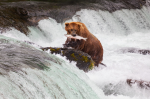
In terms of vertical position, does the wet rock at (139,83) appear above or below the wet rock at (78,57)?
below

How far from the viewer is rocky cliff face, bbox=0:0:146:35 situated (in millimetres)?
7067

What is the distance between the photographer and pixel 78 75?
3301 millimetres

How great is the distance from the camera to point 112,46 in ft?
27.5

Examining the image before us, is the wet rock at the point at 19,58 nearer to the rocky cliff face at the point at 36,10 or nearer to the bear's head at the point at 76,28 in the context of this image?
the bear's head at the point at 76,28

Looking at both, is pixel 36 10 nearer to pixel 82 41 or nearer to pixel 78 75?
A: pixel 82 41

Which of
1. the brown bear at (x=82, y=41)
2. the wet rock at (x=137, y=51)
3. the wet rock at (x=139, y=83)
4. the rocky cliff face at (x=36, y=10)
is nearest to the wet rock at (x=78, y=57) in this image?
the brown bear at (x=82, y=41)

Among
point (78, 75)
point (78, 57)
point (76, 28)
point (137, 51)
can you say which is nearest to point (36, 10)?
point (76, 28)

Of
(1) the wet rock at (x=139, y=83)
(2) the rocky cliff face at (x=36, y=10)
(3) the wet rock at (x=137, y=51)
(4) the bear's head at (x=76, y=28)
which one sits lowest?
(1) the wet rock at (x=139, y=83)

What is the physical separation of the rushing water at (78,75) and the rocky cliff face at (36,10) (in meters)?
0.30

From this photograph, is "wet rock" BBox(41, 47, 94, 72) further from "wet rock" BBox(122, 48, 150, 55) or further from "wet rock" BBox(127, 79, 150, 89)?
"wet rock" BBox(122, 48, 150, 55)

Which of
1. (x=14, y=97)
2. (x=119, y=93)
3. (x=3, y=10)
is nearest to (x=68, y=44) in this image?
(x=119, y=93)

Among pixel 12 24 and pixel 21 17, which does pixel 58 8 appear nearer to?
pixel 21 17

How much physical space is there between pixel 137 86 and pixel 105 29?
21.7 ft

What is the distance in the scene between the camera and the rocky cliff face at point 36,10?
7067 mm
